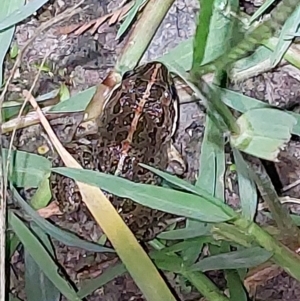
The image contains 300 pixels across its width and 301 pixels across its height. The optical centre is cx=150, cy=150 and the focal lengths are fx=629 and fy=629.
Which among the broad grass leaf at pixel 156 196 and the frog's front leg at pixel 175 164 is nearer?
the broad grass leaf at pixel 156 196

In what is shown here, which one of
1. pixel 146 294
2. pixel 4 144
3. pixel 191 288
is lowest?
pixel 191 288

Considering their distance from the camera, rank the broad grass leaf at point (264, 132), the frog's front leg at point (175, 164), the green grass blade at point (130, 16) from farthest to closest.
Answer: the frog's front leg at point (175, 164) → the green grass blade at point (130, 16) → the broad grass leaf at point (264, 132)

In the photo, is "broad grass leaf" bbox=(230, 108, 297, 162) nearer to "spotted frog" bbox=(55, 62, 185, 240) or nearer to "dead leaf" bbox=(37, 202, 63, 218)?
"spotted frog" bbox=(55, 62, 185, 240)

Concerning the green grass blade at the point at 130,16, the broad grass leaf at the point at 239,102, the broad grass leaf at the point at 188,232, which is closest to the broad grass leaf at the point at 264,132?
the broad grass leaf at the point at 239,102

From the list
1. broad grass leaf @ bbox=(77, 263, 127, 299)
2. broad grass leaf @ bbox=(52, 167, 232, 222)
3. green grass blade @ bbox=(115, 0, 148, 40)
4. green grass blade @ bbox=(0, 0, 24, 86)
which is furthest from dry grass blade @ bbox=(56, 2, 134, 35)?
broad grass leaf @ bbox=(77, 263, 127, 299)

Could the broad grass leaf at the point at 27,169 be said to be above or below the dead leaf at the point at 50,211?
above

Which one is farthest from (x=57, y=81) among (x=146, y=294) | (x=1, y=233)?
(x=146, y=294)

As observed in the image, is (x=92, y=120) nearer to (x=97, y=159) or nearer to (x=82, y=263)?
(x=97, y=159)

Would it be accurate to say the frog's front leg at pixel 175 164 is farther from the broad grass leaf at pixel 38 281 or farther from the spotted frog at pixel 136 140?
the broad grass leaf at pixel 38 281
